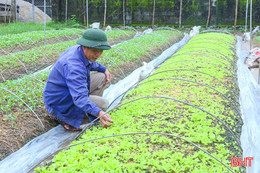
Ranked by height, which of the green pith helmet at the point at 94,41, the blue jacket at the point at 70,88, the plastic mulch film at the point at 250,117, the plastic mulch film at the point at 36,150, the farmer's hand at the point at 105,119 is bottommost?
the plastic mulch film at the point at 36,150

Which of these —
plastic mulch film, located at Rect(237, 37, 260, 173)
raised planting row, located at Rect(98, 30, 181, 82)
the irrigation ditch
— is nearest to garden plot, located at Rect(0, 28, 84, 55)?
raised planting row, located at Rect(98, 30, 181, 82)

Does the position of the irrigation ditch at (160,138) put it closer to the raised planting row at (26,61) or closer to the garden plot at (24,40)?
the raised planting row at (26,61)

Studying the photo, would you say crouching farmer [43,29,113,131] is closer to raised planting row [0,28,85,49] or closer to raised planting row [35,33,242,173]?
raised planting row [35,33,242,173]

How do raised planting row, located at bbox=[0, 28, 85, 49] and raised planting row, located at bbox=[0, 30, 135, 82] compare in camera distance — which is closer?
raised planting row, located at bbox=[0, 30, 135, 82]

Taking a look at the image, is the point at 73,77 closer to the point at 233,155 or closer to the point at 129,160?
the point at 129,160

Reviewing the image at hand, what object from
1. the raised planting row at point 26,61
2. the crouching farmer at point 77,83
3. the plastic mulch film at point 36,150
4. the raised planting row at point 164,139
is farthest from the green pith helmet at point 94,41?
the raised planting row at point 26,61

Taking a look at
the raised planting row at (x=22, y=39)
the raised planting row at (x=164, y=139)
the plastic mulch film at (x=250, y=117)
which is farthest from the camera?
the raised planting row at (x=22, y=39)

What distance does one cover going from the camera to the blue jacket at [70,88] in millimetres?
3566

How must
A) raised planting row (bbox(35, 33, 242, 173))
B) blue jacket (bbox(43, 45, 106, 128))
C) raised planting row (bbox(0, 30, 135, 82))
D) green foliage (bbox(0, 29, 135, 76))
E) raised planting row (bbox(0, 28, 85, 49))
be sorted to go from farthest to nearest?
raised planting row (bbox(0, 28, 85, 49)) → green foliage (bbox(0, 29, 135, 76)) → raised planting row (bbox(0, 30, 135, 82)) → blue jacket (bbox(43, 45, 106, 128)) → raised planting row (bbox(35, 33, 242, 173))

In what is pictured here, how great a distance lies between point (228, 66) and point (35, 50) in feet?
20.1

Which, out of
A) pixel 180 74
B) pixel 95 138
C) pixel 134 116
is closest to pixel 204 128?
pixel 134 116

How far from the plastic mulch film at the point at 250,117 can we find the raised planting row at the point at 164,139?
0.58ft

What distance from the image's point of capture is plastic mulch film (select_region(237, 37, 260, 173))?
150 inches

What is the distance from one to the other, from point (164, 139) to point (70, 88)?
135cm
